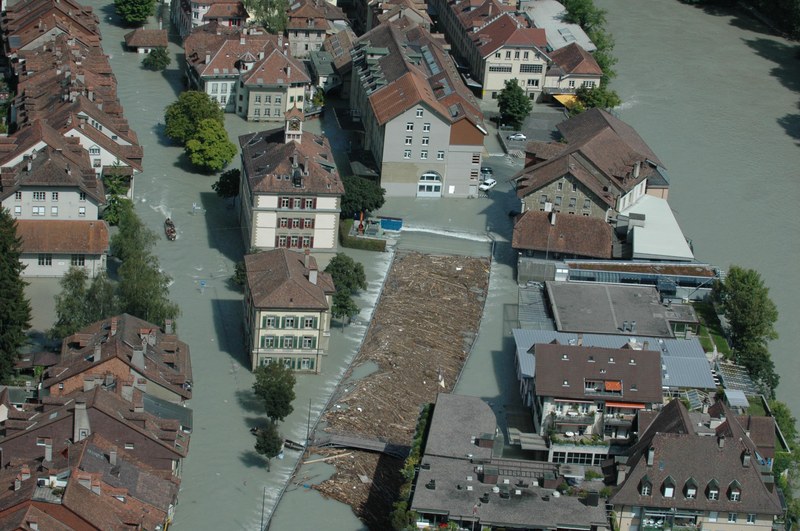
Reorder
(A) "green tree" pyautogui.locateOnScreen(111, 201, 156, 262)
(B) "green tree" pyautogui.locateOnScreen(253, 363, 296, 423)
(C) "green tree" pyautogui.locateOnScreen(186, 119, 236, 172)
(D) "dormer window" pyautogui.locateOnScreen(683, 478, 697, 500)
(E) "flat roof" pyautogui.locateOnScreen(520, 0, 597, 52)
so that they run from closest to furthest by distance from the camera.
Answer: (D) "dormer window" pyautogui.locateOnScreen(683, 478, 697, 500)
(B) "green tree" pyautogui.locateOnScreen(253, 363, 296, 423)
(A) "green tree" pyautogui.locateOnScreen(111, 201, 156, 262)
(C) "green tree" pyautogui.locateOnScreen(186, 119, 236, 172)
(E) "flat roof" pyautogui.locateOnScreen(520, 0, 597, 52)

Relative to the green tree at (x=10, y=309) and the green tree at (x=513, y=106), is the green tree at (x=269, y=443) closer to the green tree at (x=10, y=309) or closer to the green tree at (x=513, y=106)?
the green tree at (x=10, y=309)

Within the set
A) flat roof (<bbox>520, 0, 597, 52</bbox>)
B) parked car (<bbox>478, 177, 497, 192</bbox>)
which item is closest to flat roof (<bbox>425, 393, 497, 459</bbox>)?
parked car (<bbox>478, 177, 497, 192</bbox>)

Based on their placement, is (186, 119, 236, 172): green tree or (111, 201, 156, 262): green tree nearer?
(111, 201, 156, 262): green tree

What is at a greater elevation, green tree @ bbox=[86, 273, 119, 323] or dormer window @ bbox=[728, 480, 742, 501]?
green tree @ bbox=[86, 273, 119, 323]

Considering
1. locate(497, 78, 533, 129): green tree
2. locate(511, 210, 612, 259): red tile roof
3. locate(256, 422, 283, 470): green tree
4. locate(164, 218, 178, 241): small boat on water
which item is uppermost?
locate(497, 78, 533, 129): green tree

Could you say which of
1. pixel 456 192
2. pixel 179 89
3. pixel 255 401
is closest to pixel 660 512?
pixel 255 401

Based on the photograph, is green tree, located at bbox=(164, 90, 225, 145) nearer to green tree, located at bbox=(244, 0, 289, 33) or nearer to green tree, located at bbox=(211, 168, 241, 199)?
green tree, located at bbox=(211, 168, 241, 199)

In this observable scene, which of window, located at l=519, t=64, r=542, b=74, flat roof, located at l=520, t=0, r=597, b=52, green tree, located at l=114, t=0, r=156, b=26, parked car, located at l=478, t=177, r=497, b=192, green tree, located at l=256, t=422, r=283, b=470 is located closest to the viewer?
green tree, located at l=256, t=422, r=283, b=470

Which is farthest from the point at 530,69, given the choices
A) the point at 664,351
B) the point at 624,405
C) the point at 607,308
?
the point at 624,405
